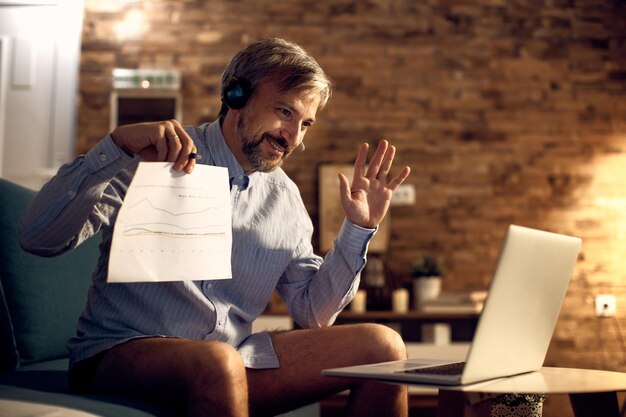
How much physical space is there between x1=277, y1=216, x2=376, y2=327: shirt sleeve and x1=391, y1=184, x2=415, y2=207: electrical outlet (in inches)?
87.1

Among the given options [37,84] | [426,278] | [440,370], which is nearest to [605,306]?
[426,278]

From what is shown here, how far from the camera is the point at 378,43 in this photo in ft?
13.0

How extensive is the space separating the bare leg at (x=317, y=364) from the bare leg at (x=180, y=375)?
0.63ft

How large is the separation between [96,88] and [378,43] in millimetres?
1674

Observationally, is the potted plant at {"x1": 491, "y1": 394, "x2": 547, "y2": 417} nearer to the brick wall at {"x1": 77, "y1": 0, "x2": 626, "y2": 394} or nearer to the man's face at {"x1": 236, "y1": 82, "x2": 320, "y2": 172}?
the man's face at {"x1": 236, "y1": 82, "x2": 320, "y2": 172}

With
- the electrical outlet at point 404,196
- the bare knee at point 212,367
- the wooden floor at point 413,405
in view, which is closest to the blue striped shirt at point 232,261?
the bare knee at point 212,367

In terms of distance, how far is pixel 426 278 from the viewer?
3.61m

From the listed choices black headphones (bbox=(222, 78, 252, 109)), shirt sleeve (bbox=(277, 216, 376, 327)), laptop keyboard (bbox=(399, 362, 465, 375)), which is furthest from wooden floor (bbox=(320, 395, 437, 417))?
laptop keyboard (bbox=(399, 362, 465, 375))

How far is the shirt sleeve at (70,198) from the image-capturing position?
4.00ft

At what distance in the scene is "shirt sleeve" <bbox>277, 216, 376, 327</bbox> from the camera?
1.50 m

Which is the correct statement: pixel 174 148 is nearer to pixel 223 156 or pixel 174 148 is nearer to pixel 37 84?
pixel 223 156

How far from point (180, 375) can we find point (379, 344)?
42 cm

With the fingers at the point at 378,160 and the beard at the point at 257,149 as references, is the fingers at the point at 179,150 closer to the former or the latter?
the beard at the point at 257,149

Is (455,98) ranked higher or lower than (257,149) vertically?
higher
